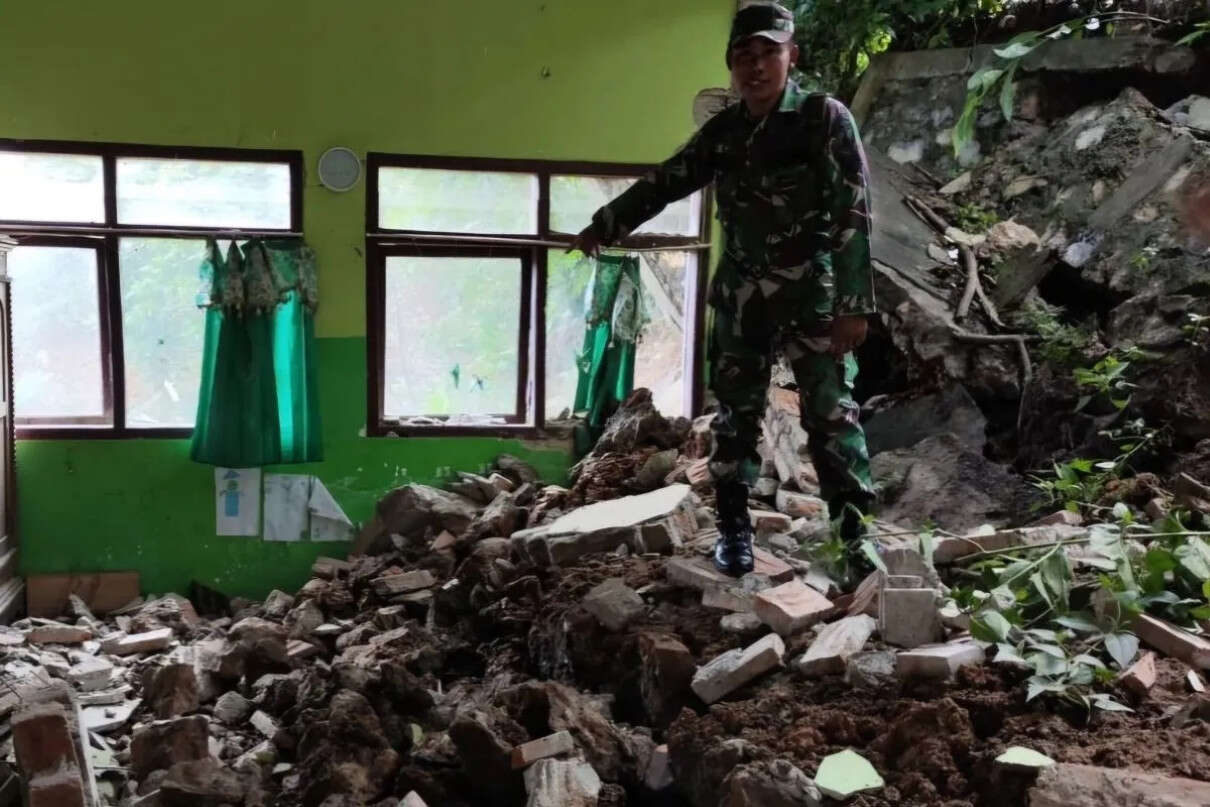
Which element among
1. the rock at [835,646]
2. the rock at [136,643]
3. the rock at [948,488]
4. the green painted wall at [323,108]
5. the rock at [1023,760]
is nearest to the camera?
the rock at [1023,760]

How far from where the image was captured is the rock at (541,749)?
2.39 m

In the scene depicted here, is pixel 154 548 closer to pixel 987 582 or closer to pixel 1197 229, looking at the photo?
pixel 987 582

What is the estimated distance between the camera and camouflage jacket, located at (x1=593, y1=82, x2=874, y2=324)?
283 centimetres

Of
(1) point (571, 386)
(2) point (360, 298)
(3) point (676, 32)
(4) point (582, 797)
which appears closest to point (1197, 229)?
(3) point (676, 32)

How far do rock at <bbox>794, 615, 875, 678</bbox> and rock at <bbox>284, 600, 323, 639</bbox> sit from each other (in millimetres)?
2716

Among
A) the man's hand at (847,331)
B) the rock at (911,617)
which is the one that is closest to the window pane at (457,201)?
the man's hand at (847,331)

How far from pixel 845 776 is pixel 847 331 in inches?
52.5

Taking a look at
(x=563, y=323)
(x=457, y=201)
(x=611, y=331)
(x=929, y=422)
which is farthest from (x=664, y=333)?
(x=929, y=422)

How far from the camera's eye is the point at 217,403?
5.05m

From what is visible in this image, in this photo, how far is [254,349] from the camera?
5066 mm

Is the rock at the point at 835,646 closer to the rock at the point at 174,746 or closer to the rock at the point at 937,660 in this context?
the rock at the point at 937,660

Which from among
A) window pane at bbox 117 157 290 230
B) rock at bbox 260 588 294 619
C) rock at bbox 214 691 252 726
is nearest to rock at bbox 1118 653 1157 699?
rock at bbox 214 691 252 726

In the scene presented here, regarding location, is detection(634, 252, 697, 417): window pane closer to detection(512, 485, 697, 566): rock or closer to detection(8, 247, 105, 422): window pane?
detection(512, 485, 697, 566): rock

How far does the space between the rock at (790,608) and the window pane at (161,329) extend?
3.71 meters
